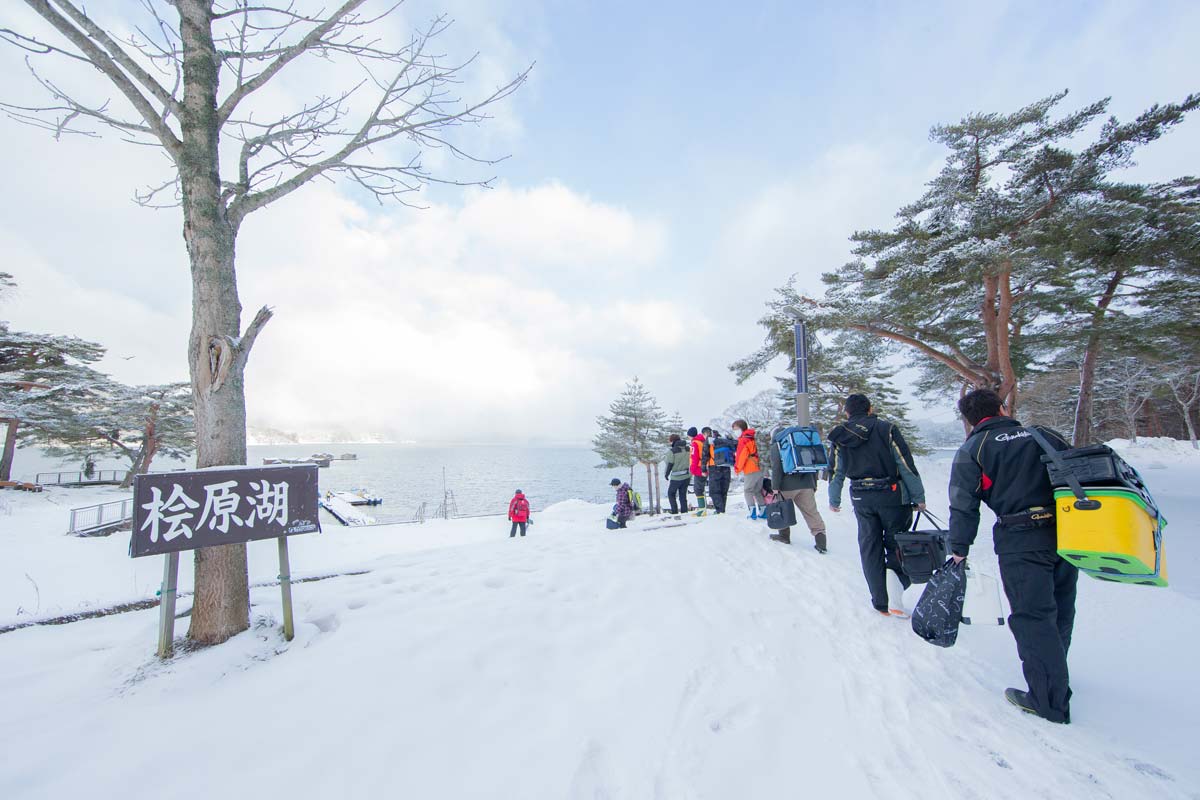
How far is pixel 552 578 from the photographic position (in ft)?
14.2

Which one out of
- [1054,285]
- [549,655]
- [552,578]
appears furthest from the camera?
[1054,285]

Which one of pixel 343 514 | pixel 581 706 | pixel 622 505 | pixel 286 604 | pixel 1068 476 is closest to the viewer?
pixel 1068 476

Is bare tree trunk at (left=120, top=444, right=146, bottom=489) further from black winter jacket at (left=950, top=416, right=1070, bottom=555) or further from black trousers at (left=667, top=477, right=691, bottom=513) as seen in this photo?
black winter jacket at (left=950, top=416, right=1070, bottom=555)

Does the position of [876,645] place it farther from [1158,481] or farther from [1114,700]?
[1158,481]

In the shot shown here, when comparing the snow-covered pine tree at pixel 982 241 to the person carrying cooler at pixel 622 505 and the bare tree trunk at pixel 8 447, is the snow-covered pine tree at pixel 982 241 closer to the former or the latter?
the person carrying cooler at pixel 622 505

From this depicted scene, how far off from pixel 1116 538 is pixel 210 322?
17.6ft

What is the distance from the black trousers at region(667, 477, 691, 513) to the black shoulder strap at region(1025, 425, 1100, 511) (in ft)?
27.5

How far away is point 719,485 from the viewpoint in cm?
909

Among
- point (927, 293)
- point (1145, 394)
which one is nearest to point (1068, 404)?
point (1145, 394)

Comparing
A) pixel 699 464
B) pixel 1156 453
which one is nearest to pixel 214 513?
pixel 699 464

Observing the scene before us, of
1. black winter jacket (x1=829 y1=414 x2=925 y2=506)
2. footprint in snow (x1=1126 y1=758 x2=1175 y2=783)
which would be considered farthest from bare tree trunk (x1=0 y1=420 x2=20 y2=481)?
footprint in snow (x1=1126 y1=758 x2=1175 y2=783)

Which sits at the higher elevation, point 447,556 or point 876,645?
point 447,556

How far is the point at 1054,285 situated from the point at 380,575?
15249 mm

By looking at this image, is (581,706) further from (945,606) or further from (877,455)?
(877,455)
